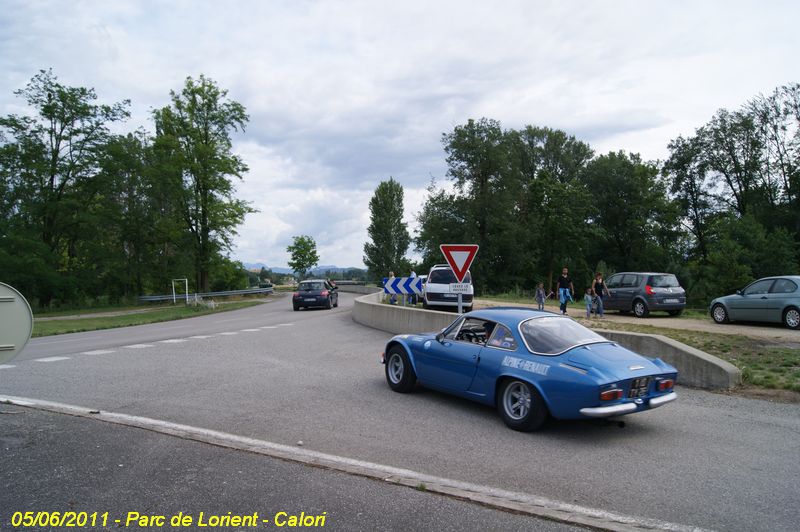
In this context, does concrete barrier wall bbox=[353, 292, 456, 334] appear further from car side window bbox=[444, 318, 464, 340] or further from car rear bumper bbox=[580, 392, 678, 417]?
car rear bumper bbox=[580, 392, 678, 417]

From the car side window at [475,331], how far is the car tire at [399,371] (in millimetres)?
1058

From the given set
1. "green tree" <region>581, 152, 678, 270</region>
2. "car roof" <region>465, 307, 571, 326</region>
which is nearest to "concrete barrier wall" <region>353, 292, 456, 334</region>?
"car roof" <region>465, 307, 571, 326</region>

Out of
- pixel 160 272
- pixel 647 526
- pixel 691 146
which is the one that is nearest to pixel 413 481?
pixel 647 526

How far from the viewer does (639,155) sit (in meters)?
61.0

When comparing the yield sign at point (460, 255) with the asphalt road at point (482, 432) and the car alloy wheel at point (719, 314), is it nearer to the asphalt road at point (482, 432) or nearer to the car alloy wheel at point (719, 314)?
the asphalt road at point (482, 432)

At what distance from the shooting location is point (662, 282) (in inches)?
741

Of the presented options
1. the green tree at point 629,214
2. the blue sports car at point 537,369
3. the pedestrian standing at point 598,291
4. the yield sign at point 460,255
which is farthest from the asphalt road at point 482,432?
the green tree at point 629,214

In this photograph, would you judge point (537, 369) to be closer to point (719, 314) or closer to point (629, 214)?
point (719, 314)

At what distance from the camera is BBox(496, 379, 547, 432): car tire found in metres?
6.09

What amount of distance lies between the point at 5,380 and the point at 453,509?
8.84 meters

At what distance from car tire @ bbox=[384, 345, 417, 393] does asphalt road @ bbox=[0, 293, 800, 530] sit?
0.21 metres

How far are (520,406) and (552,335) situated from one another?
90 centimetres

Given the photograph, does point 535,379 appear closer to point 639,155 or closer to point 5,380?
point 5,380

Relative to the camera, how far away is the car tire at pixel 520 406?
240 inches
